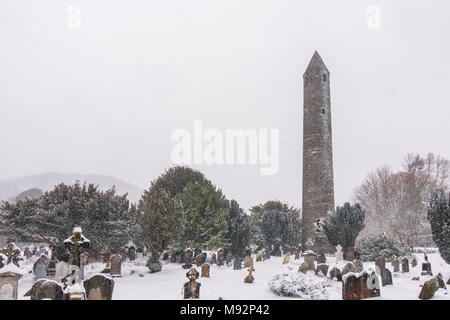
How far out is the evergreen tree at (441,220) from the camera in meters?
13.7

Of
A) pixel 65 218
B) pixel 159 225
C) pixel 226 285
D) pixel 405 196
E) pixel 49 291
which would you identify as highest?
pixel 405 196

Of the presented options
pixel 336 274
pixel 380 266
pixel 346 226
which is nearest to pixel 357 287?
pixel 380 266

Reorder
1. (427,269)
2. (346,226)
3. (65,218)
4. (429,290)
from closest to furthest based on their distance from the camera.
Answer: (429,290)
(427,269)
(65,218)
(346,226)

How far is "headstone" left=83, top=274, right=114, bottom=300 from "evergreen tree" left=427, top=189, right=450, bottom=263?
1297cm

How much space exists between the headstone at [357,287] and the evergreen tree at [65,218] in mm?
11387

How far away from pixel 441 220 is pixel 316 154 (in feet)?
47.2

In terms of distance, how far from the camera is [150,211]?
20.4 meters

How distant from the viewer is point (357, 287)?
33.2 feet

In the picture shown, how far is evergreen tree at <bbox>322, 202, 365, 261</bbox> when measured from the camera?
69.3ft

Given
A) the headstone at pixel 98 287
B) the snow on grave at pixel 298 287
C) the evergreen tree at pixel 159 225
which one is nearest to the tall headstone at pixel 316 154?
the evergreen tree at pixel 159 225

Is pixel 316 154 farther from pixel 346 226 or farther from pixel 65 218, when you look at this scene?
pixel 65 218
